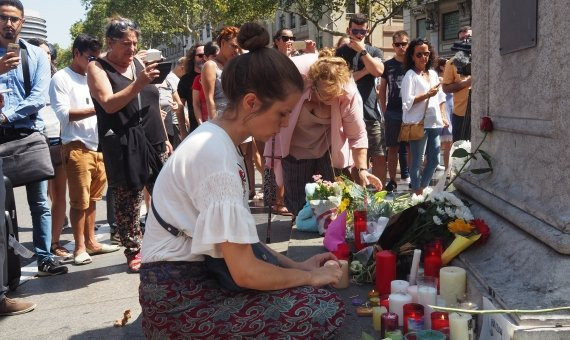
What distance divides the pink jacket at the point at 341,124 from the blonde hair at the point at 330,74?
13 centimetres

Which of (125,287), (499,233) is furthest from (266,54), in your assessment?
(125,287)

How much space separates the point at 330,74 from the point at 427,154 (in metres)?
2.71

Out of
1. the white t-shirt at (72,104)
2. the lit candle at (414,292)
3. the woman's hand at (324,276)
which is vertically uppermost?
the white t-shirt at (72,104)

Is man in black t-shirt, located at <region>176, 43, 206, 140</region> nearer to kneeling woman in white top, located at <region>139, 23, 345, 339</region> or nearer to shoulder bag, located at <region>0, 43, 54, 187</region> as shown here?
shoulder bag, located at <region>0, 43, 54, 187</region>

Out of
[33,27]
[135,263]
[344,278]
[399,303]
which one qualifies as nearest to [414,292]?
[399,303]

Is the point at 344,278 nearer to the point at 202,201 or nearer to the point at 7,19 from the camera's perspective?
the point at 202,201

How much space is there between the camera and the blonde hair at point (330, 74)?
12.7ft

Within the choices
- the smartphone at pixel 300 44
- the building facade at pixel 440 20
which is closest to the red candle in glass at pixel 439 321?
the smartphone at pixel 300 44

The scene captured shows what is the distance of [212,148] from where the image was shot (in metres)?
2.04

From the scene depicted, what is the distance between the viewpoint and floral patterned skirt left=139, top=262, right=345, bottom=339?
2146 mm

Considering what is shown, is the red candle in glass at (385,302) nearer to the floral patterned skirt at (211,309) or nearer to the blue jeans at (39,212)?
the floral patterned skirt at (211,309)

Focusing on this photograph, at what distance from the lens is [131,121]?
4.25 meters

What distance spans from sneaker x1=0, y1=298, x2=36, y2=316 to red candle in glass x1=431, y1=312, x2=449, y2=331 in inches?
104

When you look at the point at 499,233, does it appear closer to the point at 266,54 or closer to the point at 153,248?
the point at 266,54
